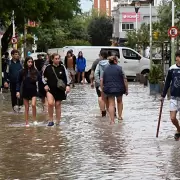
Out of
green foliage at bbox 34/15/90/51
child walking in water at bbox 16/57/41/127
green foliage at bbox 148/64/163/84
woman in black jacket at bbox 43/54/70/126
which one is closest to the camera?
woman in black jacket at bbox 43/54/70/126

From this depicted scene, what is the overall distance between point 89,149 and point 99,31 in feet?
330

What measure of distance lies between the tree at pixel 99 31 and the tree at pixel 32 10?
232ft

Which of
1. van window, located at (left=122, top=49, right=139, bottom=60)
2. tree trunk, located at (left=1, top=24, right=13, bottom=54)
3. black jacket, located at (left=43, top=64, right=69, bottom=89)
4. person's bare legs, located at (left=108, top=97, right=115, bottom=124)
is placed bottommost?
person's bare legs, located at (left=108, top=97, right=115, bottom=124)

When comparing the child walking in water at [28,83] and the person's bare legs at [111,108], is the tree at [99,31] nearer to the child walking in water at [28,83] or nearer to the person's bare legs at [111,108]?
the child walking in water at [28,83]

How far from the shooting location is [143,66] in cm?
4219

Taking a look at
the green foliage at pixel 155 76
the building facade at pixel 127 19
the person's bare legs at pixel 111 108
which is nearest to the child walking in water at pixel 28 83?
the person's bare legs at pixel 111 108

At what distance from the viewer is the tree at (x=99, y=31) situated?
364ft

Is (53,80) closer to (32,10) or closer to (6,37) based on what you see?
(32,10)

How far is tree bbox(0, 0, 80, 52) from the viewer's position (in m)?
31.5

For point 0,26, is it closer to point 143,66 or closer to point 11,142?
point 143,66

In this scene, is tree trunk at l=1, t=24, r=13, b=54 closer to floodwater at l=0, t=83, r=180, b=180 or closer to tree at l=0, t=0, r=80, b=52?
tree at l=0, t=0, r=80, b=52

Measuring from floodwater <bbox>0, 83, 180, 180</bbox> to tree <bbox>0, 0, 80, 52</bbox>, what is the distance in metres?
12.3

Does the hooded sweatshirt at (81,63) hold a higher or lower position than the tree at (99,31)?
lower

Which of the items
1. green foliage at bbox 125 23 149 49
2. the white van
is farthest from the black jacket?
green foliage at bbox 125 23 149 49
